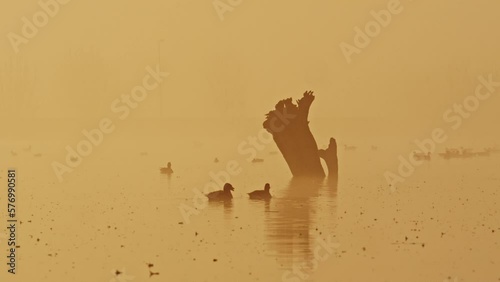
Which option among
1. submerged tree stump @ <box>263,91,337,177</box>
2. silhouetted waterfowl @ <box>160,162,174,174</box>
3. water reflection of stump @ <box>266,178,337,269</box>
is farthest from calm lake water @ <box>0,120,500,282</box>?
silhouetted waterfowl @ <box>160,162,174,174</box>

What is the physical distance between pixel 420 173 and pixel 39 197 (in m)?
26.5

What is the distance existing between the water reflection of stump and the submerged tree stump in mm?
6709

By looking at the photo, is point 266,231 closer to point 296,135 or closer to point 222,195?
point 222,195

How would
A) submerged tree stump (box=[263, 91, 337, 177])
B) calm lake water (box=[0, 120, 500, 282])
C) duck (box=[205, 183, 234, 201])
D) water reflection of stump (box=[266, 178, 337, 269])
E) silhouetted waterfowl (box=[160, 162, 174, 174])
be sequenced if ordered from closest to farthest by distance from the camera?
1. calm lake water (box=[0, 120, 500, 282])
2. water reflection of stump (box=[266, 178, 337, 269])
3. duck (box=[205, 183, 234, 201])
4. submerged tree stump (box=[263, 91, 337, 177])
5. silhouetted waterfowl (box=[160, 162, 174, 174])

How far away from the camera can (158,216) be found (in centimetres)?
3962

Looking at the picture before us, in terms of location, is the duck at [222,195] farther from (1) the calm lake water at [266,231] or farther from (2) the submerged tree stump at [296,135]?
(2) the submerged tree stump at [296,135]

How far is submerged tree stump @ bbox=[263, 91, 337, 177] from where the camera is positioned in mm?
61938

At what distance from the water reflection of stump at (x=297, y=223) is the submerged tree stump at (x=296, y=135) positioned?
6.71 m

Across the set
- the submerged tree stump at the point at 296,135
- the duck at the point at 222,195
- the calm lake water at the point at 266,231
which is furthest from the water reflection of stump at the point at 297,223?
the submerged tree stump at the point at 296,135

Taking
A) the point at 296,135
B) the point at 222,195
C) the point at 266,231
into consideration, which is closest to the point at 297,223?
the point at 266,231

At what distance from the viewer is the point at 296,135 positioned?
6222 centimetres

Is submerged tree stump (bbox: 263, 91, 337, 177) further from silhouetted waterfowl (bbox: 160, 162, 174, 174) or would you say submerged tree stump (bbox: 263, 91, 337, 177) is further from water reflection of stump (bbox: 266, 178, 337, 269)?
silhouetted waterfowl (bbox: 160, 162, 174, 174)

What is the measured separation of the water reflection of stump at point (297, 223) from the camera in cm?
2912

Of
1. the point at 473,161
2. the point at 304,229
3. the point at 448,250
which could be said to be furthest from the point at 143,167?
the point at 448,250
